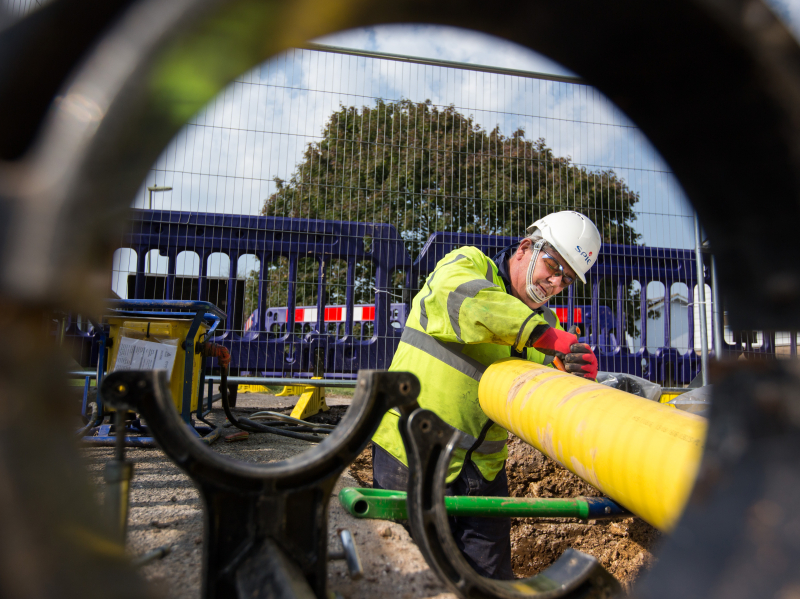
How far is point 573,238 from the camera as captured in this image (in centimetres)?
292

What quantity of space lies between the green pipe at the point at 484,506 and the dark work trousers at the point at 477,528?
0.85m

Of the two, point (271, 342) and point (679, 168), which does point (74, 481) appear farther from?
point (271, 342)

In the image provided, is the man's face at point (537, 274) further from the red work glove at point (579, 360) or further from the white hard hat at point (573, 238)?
the red work glove at point (579, 360)

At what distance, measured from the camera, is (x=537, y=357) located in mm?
2939

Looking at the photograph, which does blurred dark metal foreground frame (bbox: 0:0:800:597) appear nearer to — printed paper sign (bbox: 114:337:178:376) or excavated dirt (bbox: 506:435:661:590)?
excavated dirt (bbox: 506:435:661:590)

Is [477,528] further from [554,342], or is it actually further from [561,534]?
[561,534]

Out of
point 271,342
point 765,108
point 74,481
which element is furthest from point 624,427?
point 271,342

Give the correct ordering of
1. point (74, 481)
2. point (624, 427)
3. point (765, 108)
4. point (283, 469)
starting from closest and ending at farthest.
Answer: point (74, 481)
point (765, 108)
point (283, 469)
point (624, 427)

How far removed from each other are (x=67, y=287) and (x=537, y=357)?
274 cm

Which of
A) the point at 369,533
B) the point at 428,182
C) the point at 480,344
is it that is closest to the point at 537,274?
the point at 480,344

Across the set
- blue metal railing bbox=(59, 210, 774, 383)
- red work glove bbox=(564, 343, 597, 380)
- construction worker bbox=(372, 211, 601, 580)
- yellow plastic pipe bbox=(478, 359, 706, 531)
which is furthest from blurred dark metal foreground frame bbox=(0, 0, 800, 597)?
blue metal railing bbox=(59, 210, 774, 383)

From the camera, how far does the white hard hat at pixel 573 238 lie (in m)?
2.91

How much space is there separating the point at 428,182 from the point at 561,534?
423cm

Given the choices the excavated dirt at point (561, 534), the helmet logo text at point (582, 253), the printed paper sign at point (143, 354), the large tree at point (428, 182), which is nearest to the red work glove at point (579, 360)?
the helmet logo text at point (582, 253)
